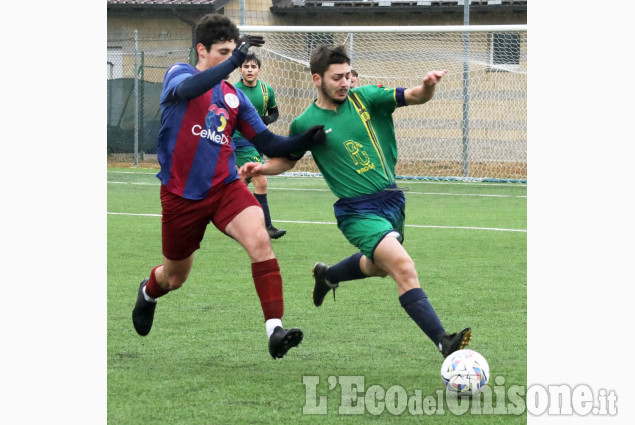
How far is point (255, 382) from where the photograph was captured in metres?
5.13

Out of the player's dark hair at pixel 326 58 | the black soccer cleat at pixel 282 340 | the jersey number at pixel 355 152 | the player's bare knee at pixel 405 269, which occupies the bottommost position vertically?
the black soccer cleat at pixel 282 340

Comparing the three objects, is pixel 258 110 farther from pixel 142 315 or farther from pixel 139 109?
pixel 139 109

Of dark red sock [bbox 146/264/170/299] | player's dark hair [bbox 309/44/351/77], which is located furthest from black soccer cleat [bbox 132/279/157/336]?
player's dark hair [bbox 309/44/351/77]

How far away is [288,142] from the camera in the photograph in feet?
19.4

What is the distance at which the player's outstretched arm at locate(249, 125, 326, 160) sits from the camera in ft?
19.1

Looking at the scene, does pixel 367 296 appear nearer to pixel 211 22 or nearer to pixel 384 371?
pixel 384 371

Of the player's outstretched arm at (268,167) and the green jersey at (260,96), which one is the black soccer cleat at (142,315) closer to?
the player's outstretched arm at (268,167)

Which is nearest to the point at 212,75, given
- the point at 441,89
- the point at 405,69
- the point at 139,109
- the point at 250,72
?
the point at 250,72

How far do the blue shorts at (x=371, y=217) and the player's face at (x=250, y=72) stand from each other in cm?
554

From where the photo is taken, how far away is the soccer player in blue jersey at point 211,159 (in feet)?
18.0

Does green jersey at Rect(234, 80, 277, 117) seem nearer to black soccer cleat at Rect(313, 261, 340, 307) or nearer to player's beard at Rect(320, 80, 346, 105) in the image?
black soccer cleat at Rect(313, 261, 340, 307)

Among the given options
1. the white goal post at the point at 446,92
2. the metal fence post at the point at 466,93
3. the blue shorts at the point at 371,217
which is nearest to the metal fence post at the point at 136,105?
the white goal post at the point at 446,92

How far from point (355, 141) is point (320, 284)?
1424 millimetres

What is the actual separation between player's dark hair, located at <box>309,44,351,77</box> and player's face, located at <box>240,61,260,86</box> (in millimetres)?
5389
